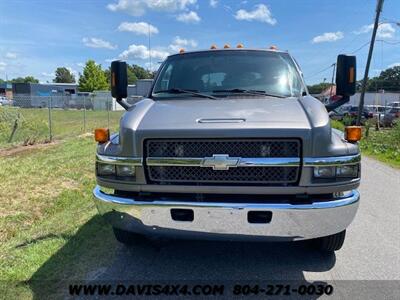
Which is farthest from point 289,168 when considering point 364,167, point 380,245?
point 364,167

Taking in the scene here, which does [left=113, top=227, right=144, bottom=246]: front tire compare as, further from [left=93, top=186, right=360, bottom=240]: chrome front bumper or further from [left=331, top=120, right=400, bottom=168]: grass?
[left=331, top=120, right=400, bottom=168]: grass

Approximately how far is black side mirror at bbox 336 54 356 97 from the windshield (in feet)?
1.39

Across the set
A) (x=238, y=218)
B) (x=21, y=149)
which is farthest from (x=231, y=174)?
(x=21, y=149)

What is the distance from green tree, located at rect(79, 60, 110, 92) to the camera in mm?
79562

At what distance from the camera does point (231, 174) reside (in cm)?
332

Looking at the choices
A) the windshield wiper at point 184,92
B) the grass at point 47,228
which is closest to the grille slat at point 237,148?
the windshield wiper at point 184,92

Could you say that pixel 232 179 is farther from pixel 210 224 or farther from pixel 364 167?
pixel 364 167

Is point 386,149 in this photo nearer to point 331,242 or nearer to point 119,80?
point 331,242

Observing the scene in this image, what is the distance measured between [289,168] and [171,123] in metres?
1.06

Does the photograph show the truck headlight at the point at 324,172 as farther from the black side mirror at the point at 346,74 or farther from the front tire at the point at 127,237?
the front tire at the point at 127,237

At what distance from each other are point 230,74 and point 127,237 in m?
2.14

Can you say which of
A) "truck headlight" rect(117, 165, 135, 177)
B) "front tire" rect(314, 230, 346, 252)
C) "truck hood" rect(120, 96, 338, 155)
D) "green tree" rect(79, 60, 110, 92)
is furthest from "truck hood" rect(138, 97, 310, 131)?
"green tree" rect(79, 60, 110, 92)

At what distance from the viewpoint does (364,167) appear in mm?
10766

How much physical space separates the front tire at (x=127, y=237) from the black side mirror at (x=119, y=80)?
1.37 metres
